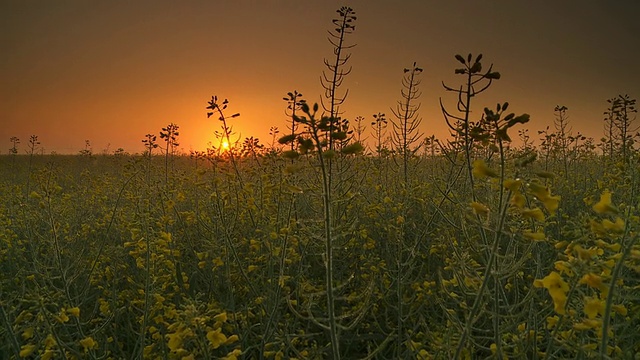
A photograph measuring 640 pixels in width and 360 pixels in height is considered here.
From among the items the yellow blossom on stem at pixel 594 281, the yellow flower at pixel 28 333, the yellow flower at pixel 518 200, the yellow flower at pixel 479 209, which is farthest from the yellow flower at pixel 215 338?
the yellow blossom on stem at pixel 594 281

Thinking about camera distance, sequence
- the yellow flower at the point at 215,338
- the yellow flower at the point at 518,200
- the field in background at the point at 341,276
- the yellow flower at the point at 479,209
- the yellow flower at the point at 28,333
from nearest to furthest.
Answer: the yellow flower at the point at 518,200
the yellow flower at the point at 479,209
the field in background at the point at 341,276
the yellow flower at the point at 215,338
the yellow flower at the point at 28,333

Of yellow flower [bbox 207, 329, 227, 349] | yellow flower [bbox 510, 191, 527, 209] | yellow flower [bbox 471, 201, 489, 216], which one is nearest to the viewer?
yellow flower [bbox 510, 191, 527, 209]

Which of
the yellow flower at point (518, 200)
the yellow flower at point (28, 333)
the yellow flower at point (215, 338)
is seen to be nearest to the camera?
the yellow flower at point (518, 200)

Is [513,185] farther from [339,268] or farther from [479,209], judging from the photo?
[339,268]

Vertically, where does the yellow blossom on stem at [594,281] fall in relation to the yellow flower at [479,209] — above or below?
below

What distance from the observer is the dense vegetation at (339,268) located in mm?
1740

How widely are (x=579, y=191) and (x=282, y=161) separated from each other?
4.70 m

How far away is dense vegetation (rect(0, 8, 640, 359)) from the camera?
1.74m

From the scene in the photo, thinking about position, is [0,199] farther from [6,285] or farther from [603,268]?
[603,268]

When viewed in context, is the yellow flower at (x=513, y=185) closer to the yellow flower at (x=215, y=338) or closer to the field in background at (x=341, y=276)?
the field in background at (x=341, y=276)

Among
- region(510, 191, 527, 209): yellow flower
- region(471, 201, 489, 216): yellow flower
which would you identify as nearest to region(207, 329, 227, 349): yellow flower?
region(471, 201, 489, 216): yellow flower

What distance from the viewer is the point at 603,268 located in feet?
5.11

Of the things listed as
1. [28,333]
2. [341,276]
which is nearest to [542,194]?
[28,333]

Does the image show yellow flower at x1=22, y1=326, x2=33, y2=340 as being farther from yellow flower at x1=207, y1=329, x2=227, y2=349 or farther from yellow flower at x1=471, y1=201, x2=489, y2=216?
yellow flower at x1=471, y1=201, x2=489, y2=216
